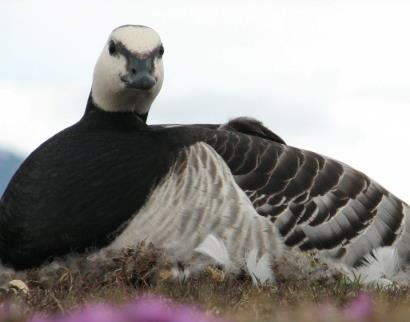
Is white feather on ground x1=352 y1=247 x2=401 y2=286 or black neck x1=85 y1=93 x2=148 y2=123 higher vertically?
black neck x1=85 y1=93 x2=148 y2=123

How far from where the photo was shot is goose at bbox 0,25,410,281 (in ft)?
27.3

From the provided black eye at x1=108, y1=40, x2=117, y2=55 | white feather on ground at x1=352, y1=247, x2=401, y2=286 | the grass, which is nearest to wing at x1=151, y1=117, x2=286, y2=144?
black eye at x1=108, y1=40, x2=117, y2=55

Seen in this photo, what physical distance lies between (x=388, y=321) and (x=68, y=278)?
14.2 feet

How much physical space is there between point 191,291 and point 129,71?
308cm

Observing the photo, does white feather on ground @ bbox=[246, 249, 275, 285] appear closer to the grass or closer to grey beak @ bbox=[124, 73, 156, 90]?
the grass

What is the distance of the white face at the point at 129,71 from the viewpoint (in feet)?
29.9

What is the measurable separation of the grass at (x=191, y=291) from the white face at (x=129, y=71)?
1.76m

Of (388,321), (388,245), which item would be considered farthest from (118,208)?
(388,321)

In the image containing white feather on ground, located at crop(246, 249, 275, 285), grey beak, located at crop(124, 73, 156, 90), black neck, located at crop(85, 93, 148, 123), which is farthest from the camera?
black neck, located at crop(85, 93, 148, 123)

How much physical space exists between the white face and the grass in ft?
5.79

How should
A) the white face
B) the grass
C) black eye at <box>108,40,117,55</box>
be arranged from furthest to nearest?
black eye at <box>108,40,117,55</box> < the white face < the grass

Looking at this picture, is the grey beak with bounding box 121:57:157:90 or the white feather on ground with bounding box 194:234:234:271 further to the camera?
the grey beak with bounding box 121:57:157:90

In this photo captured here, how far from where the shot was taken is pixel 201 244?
816cm

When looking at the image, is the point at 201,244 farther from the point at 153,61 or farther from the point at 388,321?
the point at 388,321
